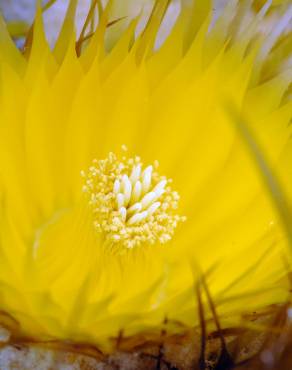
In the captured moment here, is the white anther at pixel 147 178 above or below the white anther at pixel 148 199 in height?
above

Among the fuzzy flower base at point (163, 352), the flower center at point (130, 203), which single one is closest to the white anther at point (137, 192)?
the flower center at point (130, 203)

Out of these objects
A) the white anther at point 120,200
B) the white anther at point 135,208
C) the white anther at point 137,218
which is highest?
the white anther at point 120,200

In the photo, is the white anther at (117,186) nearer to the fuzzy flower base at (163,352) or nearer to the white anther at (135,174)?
the white anther at (135,174)

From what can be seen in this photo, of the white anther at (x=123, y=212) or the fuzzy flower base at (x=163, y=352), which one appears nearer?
the fuzzy flower base at (x=163, y=352)

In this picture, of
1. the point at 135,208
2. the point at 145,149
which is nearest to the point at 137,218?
the point at 135,208

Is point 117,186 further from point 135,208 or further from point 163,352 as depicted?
point 163,352

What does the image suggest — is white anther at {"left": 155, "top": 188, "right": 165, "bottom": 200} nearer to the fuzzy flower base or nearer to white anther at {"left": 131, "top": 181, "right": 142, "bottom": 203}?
white anther at {"left": 131, "top": 181, "right": 142, "bottom": 203}

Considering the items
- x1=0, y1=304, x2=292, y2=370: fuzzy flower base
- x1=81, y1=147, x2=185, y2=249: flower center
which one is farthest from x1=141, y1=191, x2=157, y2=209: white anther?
x1=0, y1=304, x2=292, y2=370: fuzzy flower base
